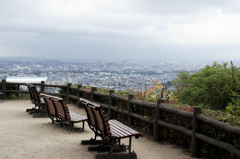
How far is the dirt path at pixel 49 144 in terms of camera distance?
280 inches

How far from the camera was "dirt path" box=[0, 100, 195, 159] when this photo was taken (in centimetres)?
711

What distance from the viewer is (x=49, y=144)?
796 centimetres

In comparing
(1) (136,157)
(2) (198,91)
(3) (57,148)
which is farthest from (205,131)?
(2) (198,91)

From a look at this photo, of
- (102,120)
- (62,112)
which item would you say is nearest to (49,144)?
(102,120)

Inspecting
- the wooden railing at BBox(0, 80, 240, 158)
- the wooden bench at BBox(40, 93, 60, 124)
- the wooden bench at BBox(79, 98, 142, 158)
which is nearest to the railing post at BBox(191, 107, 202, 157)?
the wooden railing at BBox(0, 80, 240, 158)

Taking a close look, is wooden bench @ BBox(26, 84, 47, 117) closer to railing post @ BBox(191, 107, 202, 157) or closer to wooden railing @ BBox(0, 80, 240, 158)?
wooden railing @ BBox(0, 80, 240, 158)

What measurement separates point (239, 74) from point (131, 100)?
929 cm

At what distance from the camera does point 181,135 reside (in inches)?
327

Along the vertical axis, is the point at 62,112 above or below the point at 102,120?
below

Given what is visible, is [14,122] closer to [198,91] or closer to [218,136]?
[218,136]

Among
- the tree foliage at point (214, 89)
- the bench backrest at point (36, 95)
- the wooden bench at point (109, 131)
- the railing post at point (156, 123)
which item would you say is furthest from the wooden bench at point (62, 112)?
the tree foliage at point (214, 89)

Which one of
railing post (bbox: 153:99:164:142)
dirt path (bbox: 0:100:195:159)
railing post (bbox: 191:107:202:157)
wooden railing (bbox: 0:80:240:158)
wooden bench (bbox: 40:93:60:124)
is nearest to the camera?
wooden railing (bbox: 0:80:240:158)

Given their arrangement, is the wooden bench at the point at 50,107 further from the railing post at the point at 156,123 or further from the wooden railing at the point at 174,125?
the railing post at the point at 156,123

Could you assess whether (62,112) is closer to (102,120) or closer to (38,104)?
(38,104)
